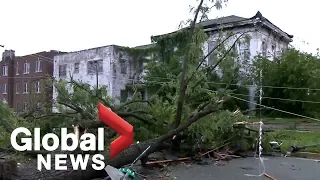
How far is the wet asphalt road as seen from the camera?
671cm

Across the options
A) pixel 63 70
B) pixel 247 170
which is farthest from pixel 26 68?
pixel 247 170

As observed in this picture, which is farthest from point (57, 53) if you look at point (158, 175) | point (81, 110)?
point (158, 175)

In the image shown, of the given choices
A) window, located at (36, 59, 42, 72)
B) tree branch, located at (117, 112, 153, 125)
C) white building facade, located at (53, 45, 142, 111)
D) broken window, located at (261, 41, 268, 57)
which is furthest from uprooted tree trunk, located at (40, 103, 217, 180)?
window, located at (36, 59, 42, 72)

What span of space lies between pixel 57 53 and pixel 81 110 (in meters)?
26.3

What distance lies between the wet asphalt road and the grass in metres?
1.47

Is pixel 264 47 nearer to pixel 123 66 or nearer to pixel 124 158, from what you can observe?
pixel 123 66

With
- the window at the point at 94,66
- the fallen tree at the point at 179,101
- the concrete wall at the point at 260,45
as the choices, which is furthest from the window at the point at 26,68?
the fallen tree at the point at 179,101

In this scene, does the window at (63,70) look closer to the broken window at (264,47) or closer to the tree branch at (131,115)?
the broken window at (264,47)

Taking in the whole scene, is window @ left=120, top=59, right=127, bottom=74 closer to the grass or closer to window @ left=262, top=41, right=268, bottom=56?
window @ left=262, top=41, right=268, bottom=56

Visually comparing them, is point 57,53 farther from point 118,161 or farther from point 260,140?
point 118,161

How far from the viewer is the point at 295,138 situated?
481 inches

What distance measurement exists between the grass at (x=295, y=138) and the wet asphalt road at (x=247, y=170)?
4.81ft

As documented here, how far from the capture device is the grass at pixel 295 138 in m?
10.2

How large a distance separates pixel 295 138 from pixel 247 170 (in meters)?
5.58
